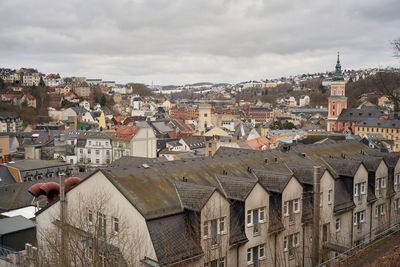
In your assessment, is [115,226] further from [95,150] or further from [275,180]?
[95,150]

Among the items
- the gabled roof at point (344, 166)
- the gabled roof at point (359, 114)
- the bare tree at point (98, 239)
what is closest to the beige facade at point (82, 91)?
the gabled roof at point (359, 114)

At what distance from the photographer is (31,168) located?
41.1m

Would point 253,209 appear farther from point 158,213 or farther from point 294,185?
point 158,213

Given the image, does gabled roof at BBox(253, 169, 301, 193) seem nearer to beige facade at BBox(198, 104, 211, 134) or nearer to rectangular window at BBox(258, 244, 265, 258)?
rectangular window at BBox(258, 244, 265, 258)

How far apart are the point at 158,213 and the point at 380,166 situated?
16.4 meters

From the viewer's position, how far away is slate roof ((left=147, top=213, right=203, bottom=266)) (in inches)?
557

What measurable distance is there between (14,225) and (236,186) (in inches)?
512

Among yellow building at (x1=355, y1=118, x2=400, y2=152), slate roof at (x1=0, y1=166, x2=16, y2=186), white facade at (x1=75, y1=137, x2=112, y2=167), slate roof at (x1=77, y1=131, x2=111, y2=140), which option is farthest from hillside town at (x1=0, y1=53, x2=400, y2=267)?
yellow building at (x1=355, y1=118, x2=400, y2=152)

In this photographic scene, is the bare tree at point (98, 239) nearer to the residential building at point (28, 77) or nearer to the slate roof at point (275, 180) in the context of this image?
the slate roof at point (275, 180)

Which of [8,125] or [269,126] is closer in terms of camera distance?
[8,125]

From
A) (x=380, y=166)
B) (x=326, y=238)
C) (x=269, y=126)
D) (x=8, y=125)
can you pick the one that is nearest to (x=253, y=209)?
(x=326, y=238)

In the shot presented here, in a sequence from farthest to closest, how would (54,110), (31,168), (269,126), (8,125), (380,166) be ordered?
(54,110)
(269,126)
(8,125)
(31,168)
(380,166)

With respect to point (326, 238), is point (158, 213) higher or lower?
higher

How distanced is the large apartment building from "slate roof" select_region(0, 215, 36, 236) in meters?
1.65
